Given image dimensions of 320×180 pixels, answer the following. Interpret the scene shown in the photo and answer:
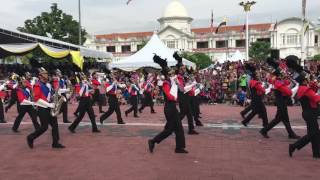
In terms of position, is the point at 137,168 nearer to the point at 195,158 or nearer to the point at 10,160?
the point at 195,158

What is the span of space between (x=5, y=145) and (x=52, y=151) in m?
1.54

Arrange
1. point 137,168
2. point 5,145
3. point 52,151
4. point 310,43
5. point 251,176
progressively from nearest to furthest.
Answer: point 251,176 < point 137,168 < point 52,151 < point 5,145 < point 310,43

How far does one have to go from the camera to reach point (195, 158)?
8484mm

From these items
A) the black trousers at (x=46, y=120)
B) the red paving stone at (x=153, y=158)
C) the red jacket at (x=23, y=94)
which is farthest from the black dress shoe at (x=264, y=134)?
the red jacket at (x=23, y=94)

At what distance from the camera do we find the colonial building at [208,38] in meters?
88.1

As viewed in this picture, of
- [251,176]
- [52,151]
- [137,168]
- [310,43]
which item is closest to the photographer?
[251,176]

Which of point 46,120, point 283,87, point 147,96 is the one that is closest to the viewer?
point 46,120

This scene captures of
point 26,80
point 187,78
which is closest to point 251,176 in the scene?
point 187,78

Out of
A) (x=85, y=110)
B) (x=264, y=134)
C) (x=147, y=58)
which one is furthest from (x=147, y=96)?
(x=264, y=134)

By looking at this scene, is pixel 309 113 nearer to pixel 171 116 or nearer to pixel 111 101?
pixel 171 116

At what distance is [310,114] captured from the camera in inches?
324

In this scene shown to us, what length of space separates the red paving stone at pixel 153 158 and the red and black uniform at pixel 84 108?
0.88 ft

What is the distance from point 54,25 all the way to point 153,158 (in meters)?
41.2

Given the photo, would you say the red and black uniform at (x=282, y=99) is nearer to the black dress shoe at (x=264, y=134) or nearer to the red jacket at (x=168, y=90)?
the black dress shoe at (x=264, y=134)
